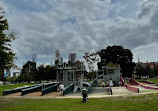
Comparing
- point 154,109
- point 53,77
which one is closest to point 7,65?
point 154,109

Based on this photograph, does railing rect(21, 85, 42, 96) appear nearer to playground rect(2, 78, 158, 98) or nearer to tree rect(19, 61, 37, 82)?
playground rect(2, 78, 158, 98)

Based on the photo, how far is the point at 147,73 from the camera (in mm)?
95125

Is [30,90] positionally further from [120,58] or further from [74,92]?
[120,58]

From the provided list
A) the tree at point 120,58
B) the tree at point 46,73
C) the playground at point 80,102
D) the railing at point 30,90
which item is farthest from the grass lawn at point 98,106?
the tree at point 46,73

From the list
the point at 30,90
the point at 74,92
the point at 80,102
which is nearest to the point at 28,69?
the point at 30,90

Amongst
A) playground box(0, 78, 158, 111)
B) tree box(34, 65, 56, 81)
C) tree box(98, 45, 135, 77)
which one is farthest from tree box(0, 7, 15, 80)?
tree box(34, 65, 56, 81)

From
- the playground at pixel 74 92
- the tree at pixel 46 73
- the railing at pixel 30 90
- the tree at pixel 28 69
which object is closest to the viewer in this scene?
the playground at pixel 74 92

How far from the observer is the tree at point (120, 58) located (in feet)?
199

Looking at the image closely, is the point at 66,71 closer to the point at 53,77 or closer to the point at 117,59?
the point at 117,59

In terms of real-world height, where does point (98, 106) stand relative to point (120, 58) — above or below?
below

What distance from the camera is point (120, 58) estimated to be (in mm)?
61688

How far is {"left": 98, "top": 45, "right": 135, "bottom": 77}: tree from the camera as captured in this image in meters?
60.8

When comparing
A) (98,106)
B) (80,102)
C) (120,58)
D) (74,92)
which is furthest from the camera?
(120,58)

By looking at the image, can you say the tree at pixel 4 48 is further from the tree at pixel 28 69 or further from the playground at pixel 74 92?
the tree at pixel 28 69
